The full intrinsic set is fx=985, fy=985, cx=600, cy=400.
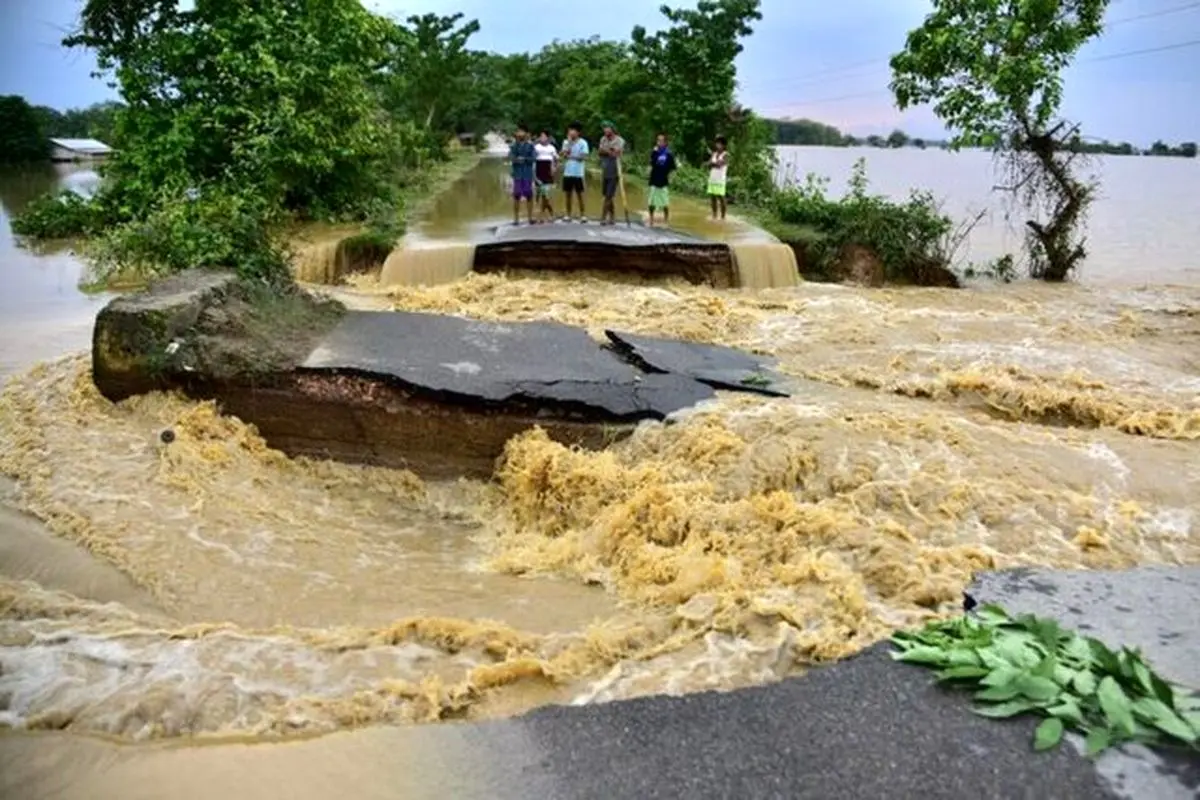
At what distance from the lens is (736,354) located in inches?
333

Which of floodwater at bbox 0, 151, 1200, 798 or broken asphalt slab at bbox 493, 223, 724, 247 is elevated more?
broken asphalt slab at bbox 493, 223, 724, 247

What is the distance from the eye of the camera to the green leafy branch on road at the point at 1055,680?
3037 mm

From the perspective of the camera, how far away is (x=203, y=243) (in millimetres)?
8953

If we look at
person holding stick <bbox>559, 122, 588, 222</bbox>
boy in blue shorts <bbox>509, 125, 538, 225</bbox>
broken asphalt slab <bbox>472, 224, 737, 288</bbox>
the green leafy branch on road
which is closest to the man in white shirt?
boy in blue shorts <bbox>509, 125, 538, 225</bbox>

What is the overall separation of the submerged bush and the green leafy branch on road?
22.5 ft

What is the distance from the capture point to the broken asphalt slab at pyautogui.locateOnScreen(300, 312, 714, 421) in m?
6.88

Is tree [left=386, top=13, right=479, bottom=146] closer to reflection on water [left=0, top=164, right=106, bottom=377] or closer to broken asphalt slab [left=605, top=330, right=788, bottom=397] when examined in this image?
reflection on water [left=0, top=164, right=106, bottom=377]

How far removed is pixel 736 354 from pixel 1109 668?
5.36 m

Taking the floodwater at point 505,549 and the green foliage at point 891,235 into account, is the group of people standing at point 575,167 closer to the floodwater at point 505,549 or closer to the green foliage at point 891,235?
the green foliage at point 891,235

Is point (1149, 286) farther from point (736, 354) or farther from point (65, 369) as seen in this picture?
point (65, 369)

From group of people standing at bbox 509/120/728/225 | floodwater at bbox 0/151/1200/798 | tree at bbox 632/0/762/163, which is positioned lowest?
floodwater at bbox 0/151/1200/798

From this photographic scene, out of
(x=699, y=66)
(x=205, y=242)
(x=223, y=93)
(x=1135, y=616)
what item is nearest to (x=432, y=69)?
(x=699, y=66)

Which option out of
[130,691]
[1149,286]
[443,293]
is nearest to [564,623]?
[130,691]

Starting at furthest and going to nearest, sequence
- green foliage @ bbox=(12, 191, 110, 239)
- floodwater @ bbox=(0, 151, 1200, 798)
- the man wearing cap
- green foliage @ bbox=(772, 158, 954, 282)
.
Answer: green foliage @ bbox=(12, 191, 110, 239)
green foliage @ bbox=(772, 158, 954, 282)
the man wearing cap
floodwater @ bbox=(0, 151, 1200, 798)
